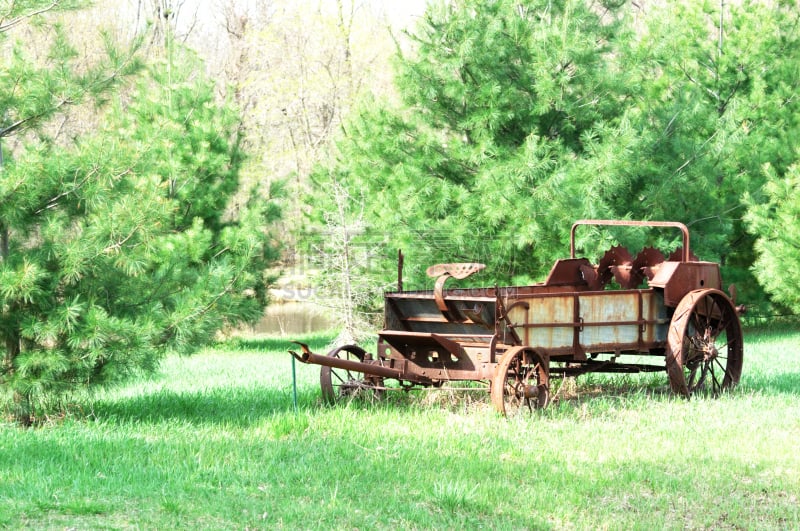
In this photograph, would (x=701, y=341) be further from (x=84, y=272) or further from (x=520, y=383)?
(x=84, y=272)

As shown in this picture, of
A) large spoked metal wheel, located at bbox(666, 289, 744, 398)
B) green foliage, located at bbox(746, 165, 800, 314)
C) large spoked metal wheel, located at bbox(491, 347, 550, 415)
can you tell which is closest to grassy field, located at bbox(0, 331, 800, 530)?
large spoked metal wheel, located at bbox(491, 347, 550, 415)

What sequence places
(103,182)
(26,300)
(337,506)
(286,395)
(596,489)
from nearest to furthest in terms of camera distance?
(337,506) < (596,489) < (26,300) < (103,182) < (286,395)

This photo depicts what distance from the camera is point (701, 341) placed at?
10.2 metres

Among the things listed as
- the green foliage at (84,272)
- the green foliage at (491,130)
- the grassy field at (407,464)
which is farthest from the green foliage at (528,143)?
the green foliage at (84,272)

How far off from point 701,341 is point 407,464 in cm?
460

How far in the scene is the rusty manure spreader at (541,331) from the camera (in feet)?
28.9

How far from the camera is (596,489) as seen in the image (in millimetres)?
6371

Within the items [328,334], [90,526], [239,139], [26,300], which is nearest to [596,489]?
[90,526]

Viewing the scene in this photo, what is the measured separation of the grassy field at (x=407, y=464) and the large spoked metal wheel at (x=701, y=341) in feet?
0.93

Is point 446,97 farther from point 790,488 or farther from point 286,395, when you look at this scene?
point 790,488

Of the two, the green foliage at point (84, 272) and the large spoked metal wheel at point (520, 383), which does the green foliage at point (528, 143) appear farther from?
the green foliage at point (84, 272)

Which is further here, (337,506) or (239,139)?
(239,139)

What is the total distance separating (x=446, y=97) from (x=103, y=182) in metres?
9.39

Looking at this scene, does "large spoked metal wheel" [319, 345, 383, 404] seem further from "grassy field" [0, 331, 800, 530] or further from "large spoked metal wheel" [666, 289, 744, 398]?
"large spoked metal wheel" [666, 289, 744, 398]
